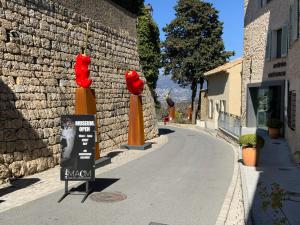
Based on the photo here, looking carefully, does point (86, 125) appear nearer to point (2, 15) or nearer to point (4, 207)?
point (4, 207)

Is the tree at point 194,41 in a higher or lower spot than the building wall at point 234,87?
higher

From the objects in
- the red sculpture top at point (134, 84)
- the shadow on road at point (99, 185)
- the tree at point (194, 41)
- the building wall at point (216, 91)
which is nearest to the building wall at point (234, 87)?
the building wall at point (216, 91)

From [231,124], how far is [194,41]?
1727 cm

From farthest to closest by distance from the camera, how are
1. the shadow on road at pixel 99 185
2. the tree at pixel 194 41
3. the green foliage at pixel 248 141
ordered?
the tree at pixel 194 41 → the green foliage at pixel 248 141 → the shadow on road at pixel 99 185

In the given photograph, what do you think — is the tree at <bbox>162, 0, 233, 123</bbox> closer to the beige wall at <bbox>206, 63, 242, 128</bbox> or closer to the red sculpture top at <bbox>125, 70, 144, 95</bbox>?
the beige wall at <bbox>206, 63, 242, 128</bbox>

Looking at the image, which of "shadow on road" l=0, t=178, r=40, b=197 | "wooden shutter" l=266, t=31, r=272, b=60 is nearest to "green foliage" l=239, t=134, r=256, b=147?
"shadow on road" l=0, t=178, r=40, b=197

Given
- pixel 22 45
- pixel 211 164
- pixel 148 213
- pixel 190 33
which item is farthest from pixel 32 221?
pixel 190 33

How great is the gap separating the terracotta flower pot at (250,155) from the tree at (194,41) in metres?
24.4

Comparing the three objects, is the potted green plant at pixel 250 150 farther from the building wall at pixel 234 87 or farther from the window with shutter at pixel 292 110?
the building wall at pixel 234 87

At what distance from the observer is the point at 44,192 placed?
31.9 feet

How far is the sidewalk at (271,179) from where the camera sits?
7.80 m

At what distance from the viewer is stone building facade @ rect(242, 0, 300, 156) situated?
56.9ft

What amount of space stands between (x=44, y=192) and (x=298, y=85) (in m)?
9.50

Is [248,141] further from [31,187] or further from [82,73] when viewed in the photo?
[31,187]
